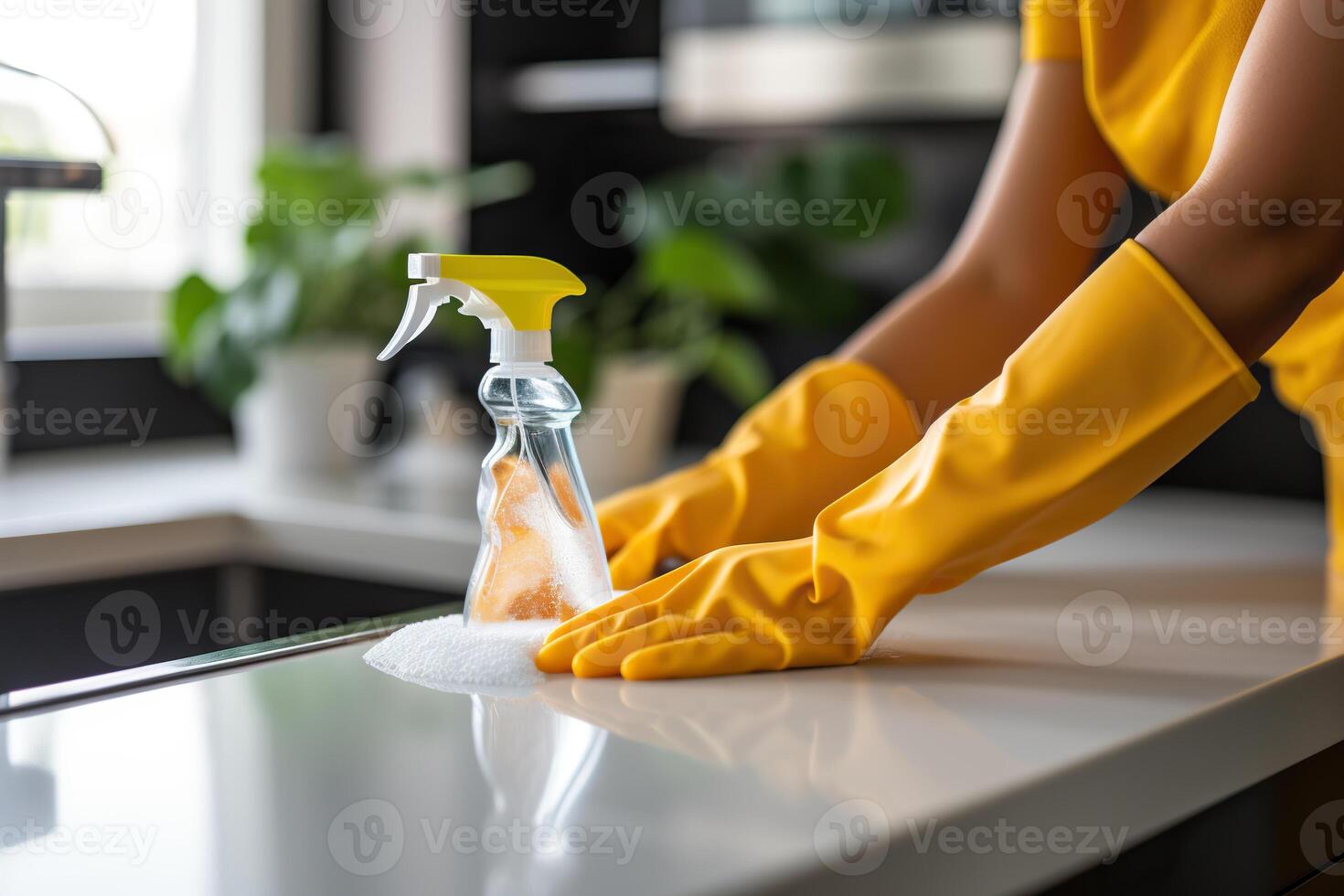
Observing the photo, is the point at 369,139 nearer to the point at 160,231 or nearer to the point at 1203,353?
the point at 160,231

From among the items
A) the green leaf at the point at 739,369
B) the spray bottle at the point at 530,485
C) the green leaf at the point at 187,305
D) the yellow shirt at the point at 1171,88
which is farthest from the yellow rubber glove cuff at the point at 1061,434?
the green leaf at the point at 187,305

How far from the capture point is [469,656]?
68cm

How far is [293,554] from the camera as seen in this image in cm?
139

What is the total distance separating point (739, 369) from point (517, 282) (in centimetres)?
98

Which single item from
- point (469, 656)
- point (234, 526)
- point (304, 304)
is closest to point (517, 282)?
point (469, 656)

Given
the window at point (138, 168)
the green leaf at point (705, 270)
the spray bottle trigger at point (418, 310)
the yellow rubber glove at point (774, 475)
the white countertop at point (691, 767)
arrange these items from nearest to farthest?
the white countertop at point (691, 767)
the spray bottle trigger at point (418, 310)
the yellow rubber glove at point (774, 475)
the green leaf at point (705, 270)
the window at point (138, 168)

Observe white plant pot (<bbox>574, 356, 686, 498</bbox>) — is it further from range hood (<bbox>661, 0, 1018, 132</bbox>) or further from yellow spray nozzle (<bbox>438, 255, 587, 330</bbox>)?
yellow spray nozzle (<bbox>438, 255, 587, 330</bbox>)

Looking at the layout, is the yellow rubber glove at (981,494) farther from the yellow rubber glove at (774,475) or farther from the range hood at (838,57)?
the range hood at (838,57)

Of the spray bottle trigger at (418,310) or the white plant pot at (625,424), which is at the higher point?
the white plant pot at (625,424)

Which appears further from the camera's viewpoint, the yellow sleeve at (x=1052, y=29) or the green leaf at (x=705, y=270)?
the green leaf at (x=705, y=270)

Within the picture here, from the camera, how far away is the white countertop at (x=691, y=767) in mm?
458

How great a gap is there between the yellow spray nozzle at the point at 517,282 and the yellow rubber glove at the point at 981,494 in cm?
14

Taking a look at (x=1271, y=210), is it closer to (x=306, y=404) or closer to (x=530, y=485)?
(x=530, y=485)

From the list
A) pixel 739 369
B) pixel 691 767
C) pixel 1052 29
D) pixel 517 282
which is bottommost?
pixel 691 767
